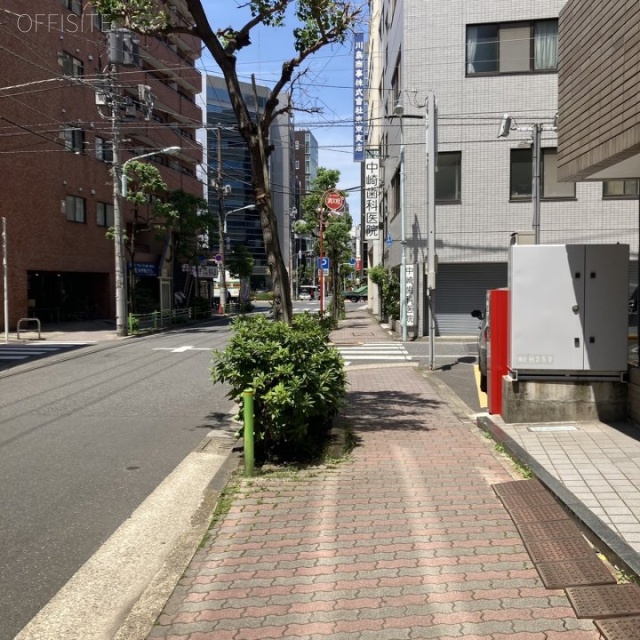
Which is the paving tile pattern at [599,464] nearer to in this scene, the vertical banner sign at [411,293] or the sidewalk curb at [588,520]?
the sidewalk curb at [588,520]

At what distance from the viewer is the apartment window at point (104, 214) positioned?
34.3 meters

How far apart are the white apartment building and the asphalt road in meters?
10.8

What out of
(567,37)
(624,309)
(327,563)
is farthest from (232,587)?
(567,37)

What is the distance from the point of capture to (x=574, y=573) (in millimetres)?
3871

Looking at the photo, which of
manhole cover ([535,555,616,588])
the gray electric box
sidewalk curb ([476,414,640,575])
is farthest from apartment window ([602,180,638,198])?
manhole cover ([535,555,616,588])

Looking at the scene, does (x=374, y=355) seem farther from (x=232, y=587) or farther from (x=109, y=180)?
(x=109, y=180)

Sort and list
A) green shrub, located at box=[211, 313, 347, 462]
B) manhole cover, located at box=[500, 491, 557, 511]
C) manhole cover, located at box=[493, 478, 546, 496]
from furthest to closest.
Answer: green shrub, located at box=[211, 313, 347, 462] < manhole cover, located at box=[493, 478, 546, 496] < manhole cover, located at box=[500, 491, 557, 511]

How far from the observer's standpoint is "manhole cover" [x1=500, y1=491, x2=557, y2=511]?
17.0 ft

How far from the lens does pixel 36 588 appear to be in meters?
3.96

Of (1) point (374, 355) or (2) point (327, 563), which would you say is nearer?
(2) point (327, 563)

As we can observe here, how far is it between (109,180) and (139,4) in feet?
94.8

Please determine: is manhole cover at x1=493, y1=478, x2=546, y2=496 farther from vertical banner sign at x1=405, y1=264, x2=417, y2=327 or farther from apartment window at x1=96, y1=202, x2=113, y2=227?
apartment window at x1=96, y1=202, x2=113, y2=227

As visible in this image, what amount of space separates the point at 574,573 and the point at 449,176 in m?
19.2

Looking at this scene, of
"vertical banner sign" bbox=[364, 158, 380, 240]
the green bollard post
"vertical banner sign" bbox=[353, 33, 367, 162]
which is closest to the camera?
the green bollard post
